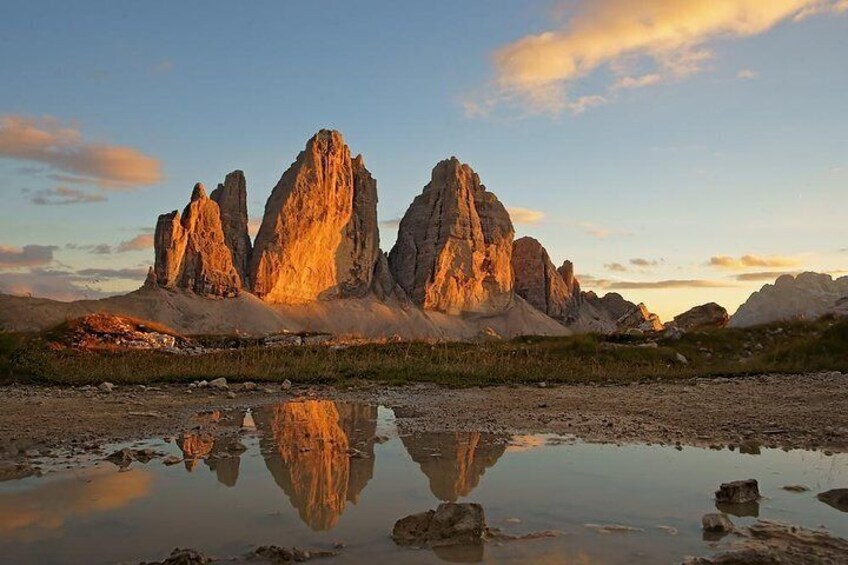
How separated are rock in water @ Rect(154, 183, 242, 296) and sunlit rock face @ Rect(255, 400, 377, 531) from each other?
9973 cm

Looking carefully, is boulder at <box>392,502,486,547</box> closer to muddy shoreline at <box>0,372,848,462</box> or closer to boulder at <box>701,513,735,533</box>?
boulder at <box>701,513,735,533</box>

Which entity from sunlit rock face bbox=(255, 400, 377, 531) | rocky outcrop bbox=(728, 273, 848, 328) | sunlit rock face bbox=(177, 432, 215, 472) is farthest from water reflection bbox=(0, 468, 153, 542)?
rocky outcrop bbox=(728, 273, 848, 328)

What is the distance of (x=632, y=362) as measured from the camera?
20234 millimetres

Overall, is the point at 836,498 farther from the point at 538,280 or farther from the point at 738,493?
the point at 538,280

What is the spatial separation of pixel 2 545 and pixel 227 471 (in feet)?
8.23

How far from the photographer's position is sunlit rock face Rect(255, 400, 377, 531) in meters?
5.58

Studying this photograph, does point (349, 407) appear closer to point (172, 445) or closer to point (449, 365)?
point (172, 445)

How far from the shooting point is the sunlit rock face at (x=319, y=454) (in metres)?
5.58

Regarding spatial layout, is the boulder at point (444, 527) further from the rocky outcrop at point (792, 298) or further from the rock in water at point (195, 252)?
the rock in water at point (195, 252)

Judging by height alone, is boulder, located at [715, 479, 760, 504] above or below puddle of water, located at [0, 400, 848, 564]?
above

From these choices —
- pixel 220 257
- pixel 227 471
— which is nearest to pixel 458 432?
pixel 227 471

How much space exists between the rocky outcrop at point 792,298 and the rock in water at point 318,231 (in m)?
91.9

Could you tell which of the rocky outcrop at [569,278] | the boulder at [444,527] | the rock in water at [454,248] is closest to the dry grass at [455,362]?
the boulder at [444,527]

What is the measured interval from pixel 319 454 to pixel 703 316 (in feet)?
140
